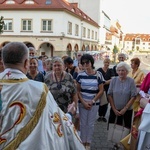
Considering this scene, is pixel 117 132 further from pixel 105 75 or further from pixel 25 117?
pixel 25 117

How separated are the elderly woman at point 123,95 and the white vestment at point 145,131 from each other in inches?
66.4

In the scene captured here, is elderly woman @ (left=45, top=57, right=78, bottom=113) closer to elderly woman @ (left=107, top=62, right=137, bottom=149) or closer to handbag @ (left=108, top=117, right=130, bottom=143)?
elderly woman @ (left=107, top=62, right=137, bottom=149)

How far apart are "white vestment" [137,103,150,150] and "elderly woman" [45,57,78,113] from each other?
4.42ft

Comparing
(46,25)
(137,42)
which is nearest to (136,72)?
(46,25)

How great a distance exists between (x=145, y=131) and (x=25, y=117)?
162cm

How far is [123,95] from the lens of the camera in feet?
16.2

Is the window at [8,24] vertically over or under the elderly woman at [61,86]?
over

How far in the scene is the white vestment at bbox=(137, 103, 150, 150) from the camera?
9.80 ft

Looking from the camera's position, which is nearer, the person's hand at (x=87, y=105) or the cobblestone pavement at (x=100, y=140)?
the person's hand at (x=87, y=105)

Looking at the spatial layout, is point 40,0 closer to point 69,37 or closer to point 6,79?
point 69,37

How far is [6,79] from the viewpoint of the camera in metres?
2.04

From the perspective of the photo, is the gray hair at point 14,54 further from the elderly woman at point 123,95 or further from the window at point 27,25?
the window at point 27,25

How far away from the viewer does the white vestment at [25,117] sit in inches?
77.4

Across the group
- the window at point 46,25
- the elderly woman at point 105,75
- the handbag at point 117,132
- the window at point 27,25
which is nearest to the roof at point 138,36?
the window at point 46,25
